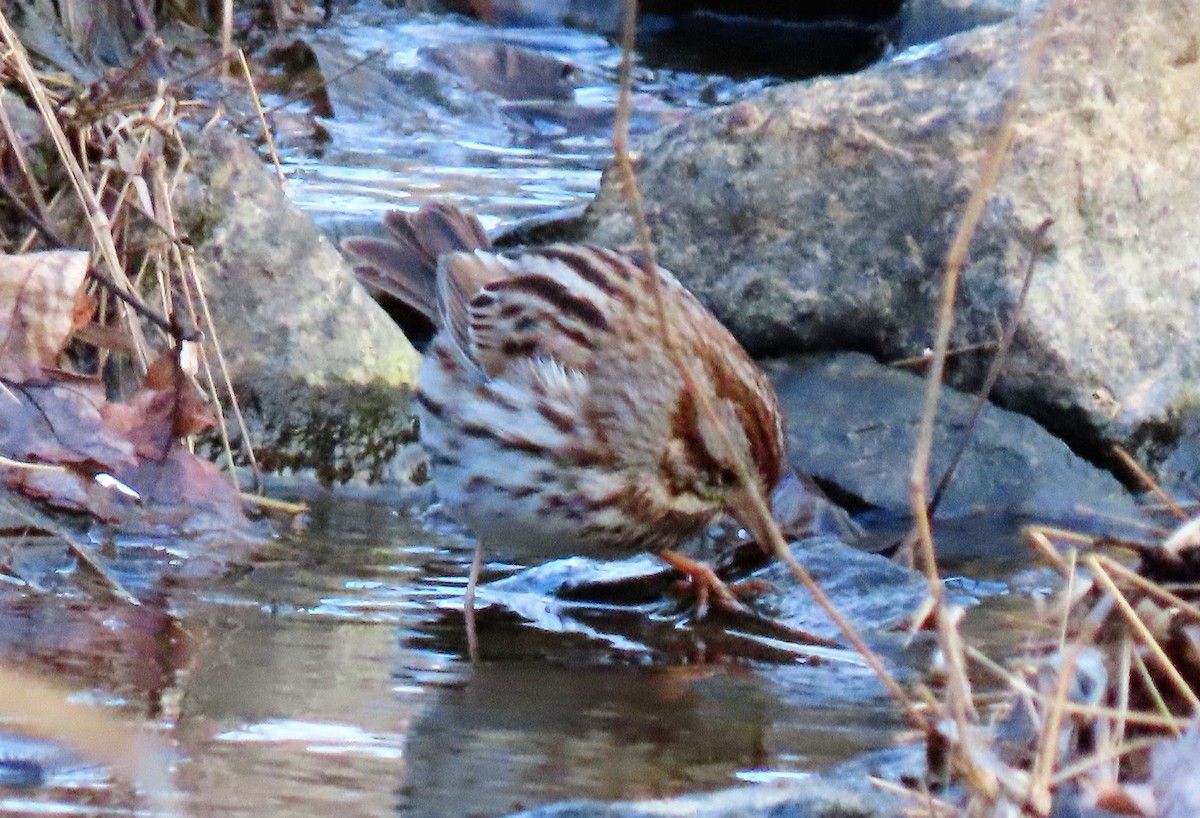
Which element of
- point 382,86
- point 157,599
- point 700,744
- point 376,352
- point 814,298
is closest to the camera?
point 700,744

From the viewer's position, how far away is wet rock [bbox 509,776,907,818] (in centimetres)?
271

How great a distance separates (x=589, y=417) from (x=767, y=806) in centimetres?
219

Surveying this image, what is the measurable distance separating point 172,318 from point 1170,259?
3165mm

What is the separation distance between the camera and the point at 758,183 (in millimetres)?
6414

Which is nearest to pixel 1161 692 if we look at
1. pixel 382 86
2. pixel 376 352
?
pixel 376 352

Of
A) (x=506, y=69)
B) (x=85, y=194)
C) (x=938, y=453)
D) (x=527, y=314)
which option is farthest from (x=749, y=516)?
(x=506, y=69)

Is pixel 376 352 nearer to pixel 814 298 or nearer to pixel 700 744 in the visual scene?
pixel 814 298

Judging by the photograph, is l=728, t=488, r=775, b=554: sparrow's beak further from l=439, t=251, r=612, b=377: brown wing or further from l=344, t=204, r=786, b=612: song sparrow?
l=439, t=251, r=612, b=377: brown wing

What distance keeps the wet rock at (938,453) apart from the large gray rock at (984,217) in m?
0.16

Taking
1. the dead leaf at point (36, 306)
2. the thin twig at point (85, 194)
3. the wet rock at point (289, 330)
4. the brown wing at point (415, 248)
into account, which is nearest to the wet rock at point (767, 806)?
the dead leaf at point (36, 306)

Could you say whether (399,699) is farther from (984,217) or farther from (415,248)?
(984,217)

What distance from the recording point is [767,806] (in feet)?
9.09

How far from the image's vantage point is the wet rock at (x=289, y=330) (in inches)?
223

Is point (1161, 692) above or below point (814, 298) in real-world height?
above
